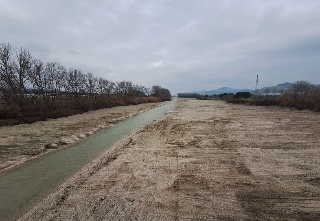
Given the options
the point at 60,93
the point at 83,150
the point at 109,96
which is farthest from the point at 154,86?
the point at 83,150

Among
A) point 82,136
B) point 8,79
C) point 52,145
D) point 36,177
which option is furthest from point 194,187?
point 8,79

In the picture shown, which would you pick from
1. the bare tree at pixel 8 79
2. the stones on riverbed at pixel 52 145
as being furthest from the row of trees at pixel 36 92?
the stones on riverbed at pixel 52 145

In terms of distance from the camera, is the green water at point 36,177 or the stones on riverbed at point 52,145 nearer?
the green water at point 36,177

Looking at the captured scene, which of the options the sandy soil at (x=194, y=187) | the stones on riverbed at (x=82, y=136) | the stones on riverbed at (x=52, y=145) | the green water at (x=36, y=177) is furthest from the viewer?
the stones on riverbed at (x=82, y=136)

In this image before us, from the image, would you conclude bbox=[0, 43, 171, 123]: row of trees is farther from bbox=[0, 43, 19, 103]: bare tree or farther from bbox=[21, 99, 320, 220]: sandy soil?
bbox=[21, 99, 320, 220]: sandy soil

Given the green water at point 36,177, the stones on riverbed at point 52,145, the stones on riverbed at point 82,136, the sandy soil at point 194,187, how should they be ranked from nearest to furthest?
1. the sandy soil at point 194,187
2. the green water at point 36,177
3. the stones on riverbed at point 52,145
4. the stones on riverbed at point 82,136

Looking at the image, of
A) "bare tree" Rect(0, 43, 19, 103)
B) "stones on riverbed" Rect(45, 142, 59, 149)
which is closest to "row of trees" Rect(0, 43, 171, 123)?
"bare tree" Rect(0, 43, 19, 103)

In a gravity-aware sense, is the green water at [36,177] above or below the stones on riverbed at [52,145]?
below

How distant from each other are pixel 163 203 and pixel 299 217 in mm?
2795

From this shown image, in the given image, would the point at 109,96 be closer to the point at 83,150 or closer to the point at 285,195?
the point at 83,150

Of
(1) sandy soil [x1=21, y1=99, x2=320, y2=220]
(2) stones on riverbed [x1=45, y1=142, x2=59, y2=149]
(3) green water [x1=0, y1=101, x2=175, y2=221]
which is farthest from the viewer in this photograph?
(2) stones on riverbed [x1=45, y1=142, x2=59, y2=149]

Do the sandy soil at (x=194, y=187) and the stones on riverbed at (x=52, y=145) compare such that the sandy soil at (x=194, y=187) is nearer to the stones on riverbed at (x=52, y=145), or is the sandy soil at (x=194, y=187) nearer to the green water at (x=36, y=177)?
the green water at (x=36, y=177)

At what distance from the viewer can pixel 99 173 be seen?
5832mm

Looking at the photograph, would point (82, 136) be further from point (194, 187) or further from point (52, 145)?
point (194, 187)
